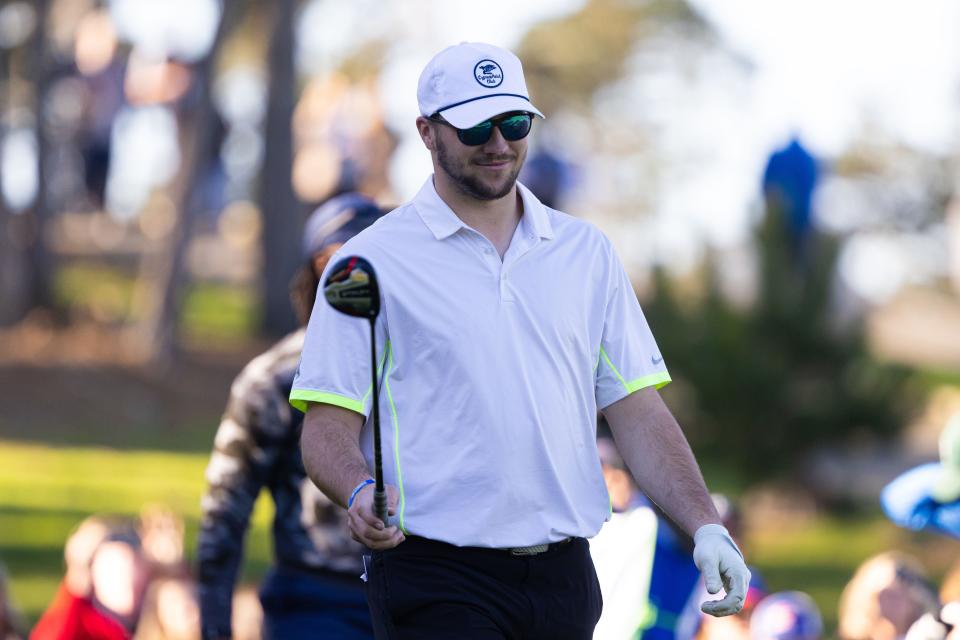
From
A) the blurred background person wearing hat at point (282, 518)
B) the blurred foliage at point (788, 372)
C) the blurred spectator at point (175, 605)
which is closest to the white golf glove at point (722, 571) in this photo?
the blurred background person wearing hat at point (282, 518)

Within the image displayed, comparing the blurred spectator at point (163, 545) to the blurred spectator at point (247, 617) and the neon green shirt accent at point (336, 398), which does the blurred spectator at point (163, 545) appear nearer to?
the blurred spectator at point (247, 617)

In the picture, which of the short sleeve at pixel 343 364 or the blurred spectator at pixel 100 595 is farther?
the blurred spectator at pixel 100 595

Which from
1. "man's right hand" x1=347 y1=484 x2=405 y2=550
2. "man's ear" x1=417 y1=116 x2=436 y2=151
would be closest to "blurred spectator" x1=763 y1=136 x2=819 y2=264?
"man's ear" x1=417 y1=116 x2=436 y2=151

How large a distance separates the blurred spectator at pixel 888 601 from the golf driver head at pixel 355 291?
293 centimetres

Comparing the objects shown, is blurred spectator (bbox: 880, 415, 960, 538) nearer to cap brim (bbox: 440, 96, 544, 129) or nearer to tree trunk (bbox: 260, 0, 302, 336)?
cap brim (bbox: 440, 96, 544, 129)

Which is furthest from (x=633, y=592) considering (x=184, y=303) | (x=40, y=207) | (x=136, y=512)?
(x=184, y=303)

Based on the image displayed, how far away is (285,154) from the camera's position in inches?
726

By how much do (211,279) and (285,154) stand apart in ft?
16.6

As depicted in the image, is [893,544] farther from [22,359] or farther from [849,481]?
[22,359]

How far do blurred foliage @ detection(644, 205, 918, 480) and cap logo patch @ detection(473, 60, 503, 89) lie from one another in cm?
1107

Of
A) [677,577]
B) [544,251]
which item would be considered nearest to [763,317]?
[677,577]

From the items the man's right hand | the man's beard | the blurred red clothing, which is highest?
the man's beard

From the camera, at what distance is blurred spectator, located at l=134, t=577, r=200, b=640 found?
698cm

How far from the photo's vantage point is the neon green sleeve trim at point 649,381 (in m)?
3.99
